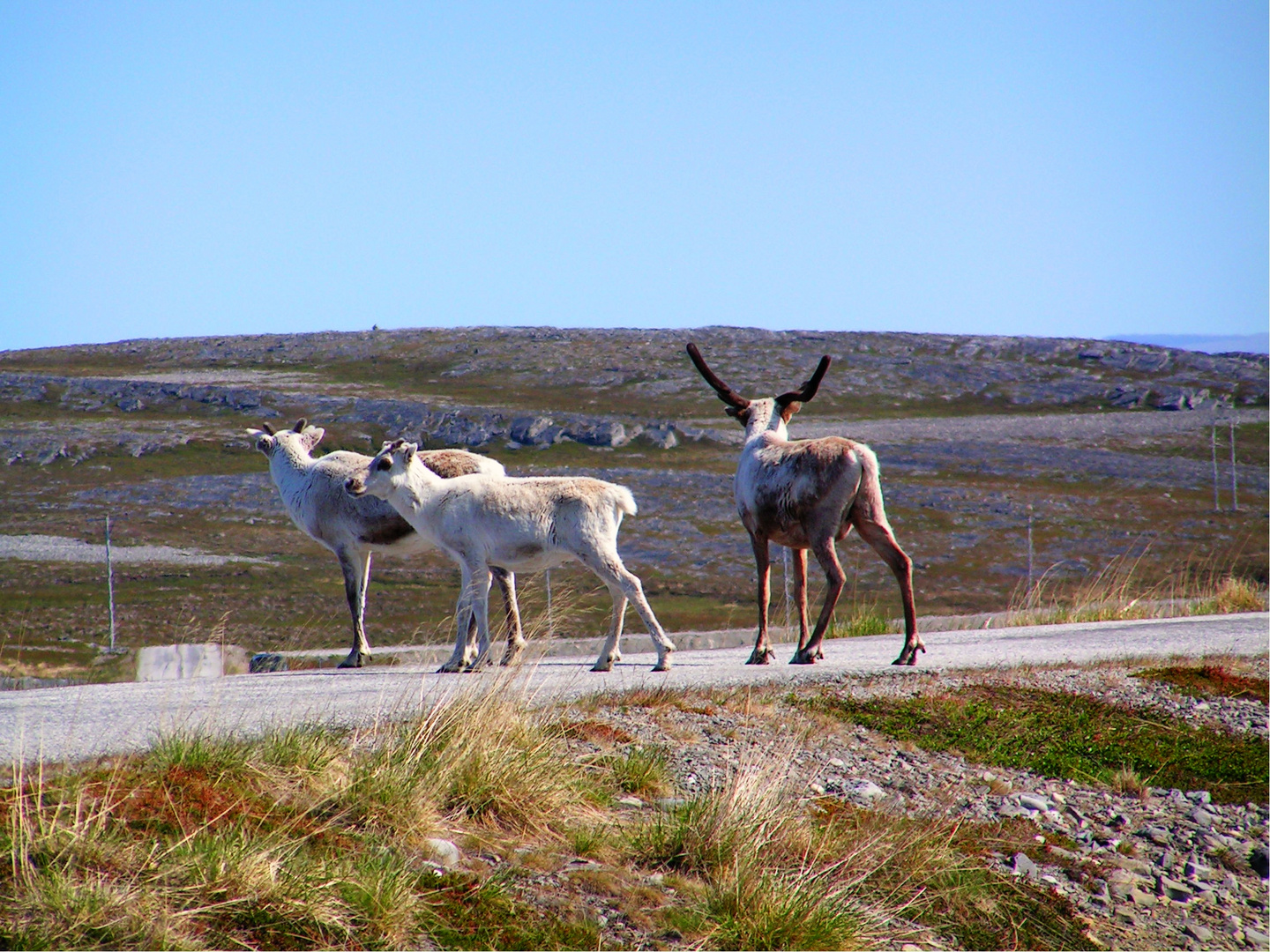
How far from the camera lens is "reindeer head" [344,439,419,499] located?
Result: 519 inches

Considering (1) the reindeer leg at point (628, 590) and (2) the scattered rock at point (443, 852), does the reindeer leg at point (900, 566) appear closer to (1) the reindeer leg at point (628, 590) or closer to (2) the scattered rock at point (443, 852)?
(1) the reindeer leg at point (628, 590)

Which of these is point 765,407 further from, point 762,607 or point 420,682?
point 420,682

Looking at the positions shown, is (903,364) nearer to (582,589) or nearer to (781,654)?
(582,589)

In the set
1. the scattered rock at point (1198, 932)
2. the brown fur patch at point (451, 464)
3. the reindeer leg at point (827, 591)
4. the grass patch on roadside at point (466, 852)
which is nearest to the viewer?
the grass patch on roadside at point (466, 852)

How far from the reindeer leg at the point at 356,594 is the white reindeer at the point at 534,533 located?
257 cm

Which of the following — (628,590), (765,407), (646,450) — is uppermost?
(765,407)

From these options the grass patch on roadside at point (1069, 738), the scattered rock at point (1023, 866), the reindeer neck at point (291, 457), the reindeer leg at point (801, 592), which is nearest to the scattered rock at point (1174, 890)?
the scattered rock at point (1023, 866)

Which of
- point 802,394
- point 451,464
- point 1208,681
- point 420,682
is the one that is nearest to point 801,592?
point 802,394

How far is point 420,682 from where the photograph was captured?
33.1 ft

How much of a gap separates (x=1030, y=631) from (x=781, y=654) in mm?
4770

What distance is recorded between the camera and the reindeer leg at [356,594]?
1504 centimetres

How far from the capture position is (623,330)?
503 ft

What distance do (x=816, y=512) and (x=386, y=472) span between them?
4.78 metres

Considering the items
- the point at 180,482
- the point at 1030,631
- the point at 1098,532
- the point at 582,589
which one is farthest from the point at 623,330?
the point at 1030,631
